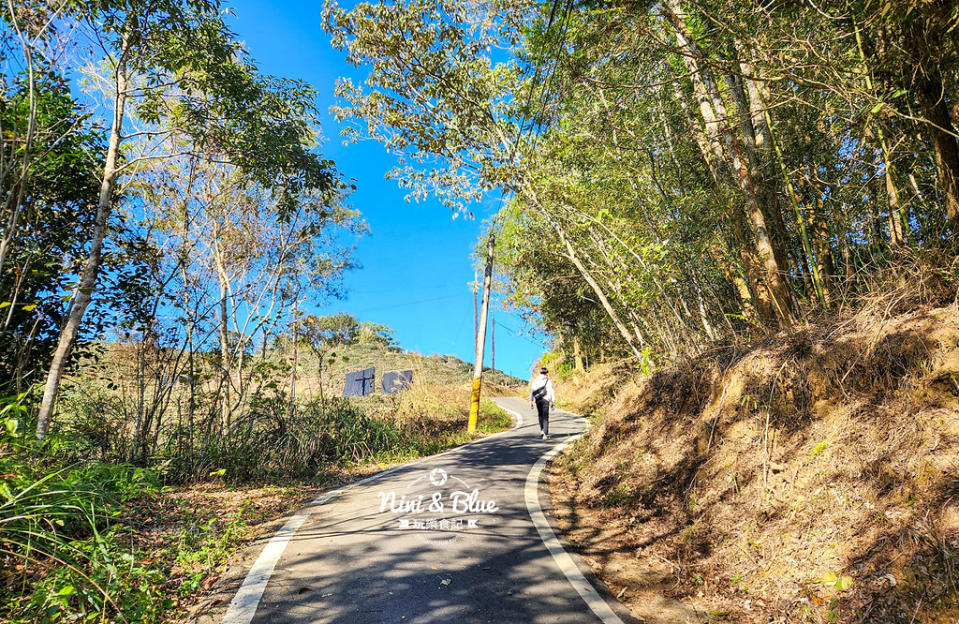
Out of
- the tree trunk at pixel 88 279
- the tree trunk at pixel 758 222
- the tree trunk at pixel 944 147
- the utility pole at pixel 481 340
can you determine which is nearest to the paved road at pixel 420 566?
the tree trunk at pixel 88 279

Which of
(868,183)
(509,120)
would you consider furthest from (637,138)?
(868,183)

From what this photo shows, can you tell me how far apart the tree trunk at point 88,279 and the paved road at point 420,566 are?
3385 millimetres

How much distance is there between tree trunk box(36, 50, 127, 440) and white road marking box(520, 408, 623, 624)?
5.54 metres

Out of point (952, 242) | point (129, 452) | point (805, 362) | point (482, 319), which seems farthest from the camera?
point (482, 319)

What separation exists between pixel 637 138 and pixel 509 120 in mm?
2730

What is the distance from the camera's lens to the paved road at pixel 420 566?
2.84 metres

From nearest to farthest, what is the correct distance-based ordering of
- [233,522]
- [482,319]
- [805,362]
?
[805,362]
[233,522]
[482,319]

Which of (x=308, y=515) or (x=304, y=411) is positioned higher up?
(x=304, y=411)

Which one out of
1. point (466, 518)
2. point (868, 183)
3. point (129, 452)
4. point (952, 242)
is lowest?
point (466, 518)

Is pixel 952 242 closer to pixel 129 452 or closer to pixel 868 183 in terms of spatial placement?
pixel 868 183

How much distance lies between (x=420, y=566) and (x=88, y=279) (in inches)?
224

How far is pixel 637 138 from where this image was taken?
7.08 m

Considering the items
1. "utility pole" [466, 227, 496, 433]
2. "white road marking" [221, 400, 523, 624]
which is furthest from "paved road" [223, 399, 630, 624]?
"utility pole" [466, 227, 496, 433]

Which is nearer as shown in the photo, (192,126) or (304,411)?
(192,126)
